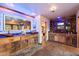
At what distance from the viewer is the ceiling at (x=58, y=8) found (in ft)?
6.44

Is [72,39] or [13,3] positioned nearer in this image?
→ [13,3]

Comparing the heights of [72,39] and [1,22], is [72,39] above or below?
below

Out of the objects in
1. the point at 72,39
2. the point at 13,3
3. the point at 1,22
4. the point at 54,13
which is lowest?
the point at 72,39

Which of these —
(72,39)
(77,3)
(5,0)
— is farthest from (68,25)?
(5,0)

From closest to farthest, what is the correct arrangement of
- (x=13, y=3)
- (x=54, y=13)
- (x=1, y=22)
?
(x=1, y=22), (x=13, y=3), (x=54, y=13)

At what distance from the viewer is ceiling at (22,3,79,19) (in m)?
1.96

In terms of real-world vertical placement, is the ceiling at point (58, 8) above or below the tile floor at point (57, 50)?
above

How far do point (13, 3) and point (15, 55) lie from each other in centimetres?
93

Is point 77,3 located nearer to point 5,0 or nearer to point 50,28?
point 50,28

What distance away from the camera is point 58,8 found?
2.00m

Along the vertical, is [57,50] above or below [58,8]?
below

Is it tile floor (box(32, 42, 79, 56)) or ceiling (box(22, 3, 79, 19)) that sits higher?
ceiling (box(22, 3, 79, 19))

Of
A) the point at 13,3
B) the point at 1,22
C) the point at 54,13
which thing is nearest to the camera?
the point at 1,22

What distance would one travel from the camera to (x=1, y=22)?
1.81 metres
